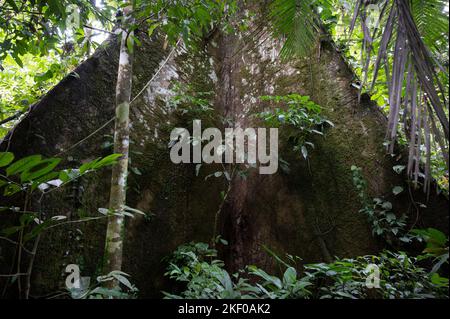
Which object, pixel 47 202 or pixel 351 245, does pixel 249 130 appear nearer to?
pixel 351 245

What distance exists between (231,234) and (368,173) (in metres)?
1.26

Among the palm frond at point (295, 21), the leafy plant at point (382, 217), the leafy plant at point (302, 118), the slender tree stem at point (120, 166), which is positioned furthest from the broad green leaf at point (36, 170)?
the leafy plant at point (382, 217)

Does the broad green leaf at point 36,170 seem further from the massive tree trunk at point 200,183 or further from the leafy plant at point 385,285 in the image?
the leafy plant at point 385,285

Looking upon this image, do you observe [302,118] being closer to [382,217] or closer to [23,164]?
[382,217]

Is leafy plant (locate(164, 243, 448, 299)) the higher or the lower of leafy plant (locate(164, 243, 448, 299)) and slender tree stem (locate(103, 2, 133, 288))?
the lower

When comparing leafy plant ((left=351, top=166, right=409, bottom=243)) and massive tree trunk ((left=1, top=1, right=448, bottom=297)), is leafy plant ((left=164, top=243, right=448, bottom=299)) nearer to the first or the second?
leafy plant ((left=351, top=166, right=409, bottom=243))

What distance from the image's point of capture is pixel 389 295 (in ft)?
5.06

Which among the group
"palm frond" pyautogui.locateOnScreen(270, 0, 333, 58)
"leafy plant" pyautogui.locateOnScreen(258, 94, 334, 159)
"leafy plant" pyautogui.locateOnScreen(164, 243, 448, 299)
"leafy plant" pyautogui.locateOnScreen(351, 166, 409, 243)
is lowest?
"leafy plant" pyautogui.locateOnScreen(164, 243, 448, 299)

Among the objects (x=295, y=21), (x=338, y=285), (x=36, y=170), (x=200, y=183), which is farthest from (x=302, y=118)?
(x=36, y=170)

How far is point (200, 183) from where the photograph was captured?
9.72 feet

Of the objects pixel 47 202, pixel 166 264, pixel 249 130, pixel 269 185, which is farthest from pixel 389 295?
pixel 47 202

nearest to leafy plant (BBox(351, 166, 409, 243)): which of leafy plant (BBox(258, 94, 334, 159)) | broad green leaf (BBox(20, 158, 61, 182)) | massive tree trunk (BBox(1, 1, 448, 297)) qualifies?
massive tree trunk (BBox(1, 1, 448, 297))

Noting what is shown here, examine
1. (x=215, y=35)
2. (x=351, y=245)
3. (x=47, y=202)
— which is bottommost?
(x=351, y=245)

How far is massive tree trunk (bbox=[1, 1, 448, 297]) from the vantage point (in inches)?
87.5
